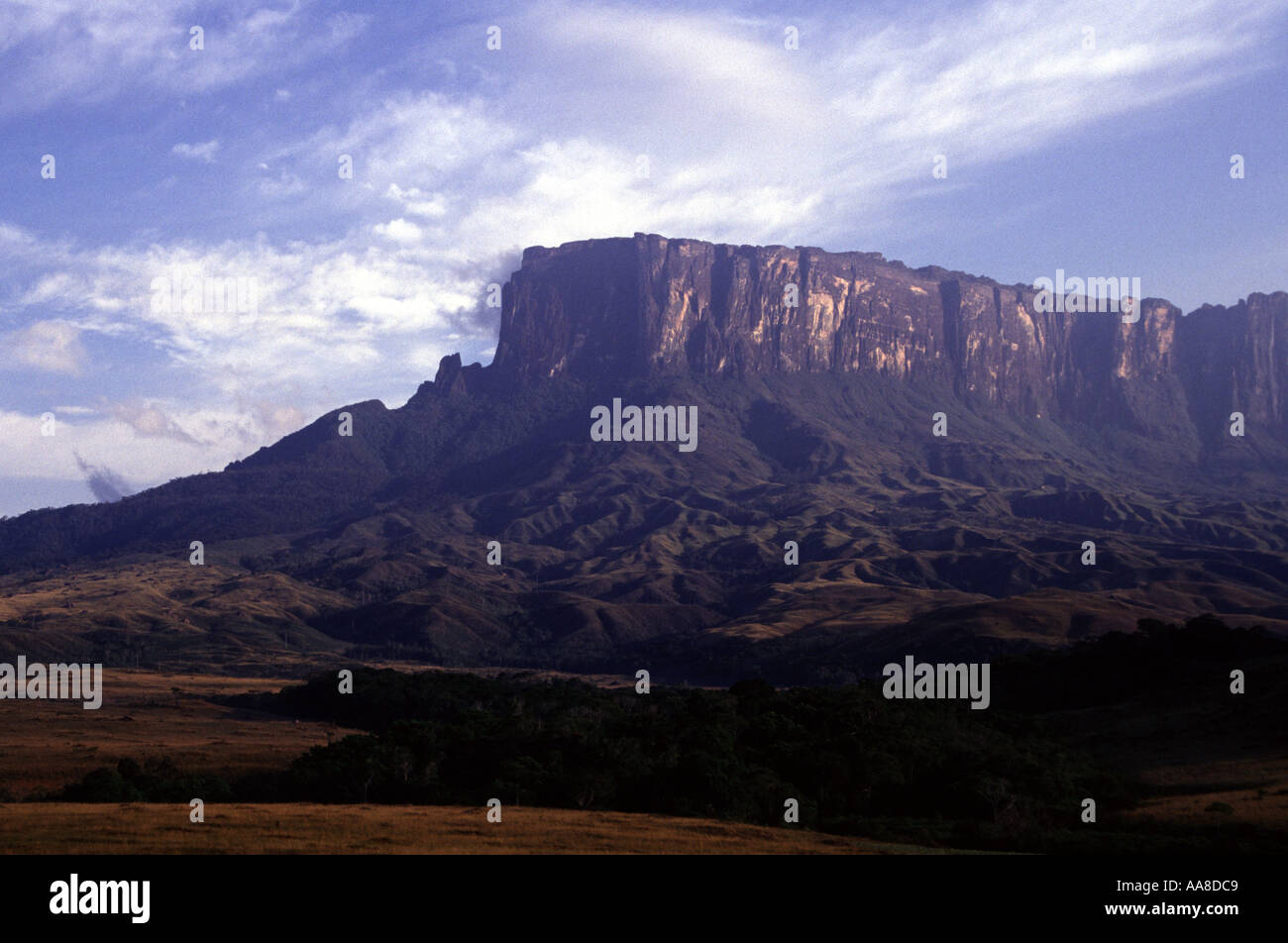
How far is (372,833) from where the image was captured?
46.8 m

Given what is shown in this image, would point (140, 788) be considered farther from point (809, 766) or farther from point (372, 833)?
point (809, 766)

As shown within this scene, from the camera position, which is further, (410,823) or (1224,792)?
(1224,792)

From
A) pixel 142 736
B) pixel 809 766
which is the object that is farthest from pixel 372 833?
pixel 142 736

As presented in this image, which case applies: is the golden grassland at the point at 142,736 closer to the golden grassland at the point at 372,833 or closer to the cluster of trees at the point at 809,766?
the cluster of trees at the point at 809,766

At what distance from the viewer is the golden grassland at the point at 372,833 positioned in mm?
42156

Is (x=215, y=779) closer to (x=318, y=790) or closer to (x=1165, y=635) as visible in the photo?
(x=318, y=790)

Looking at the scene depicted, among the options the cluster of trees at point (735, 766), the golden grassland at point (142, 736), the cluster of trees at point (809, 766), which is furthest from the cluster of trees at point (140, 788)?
the golden grassland at point (142, 736)

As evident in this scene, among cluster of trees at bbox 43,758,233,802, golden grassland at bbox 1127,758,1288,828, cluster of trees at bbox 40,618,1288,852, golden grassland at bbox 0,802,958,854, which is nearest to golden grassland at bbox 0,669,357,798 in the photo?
cluster of trees at bbox 43,758,233,802

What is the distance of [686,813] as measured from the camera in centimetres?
6272

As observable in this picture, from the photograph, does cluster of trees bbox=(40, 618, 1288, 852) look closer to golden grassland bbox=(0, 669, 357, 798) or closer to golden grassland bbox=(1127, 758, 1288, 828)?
golden grassland bbox=(1127, 758, 1288, 828)

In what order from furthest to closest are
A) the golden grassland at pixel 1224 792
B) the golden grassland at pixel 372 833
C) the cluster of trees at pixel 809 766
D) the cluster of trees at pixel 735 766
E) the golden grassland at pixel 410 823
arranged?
the cluster of trees at pixel 735 766
the cluster of trees at pixel 809 766
the golden grassland at pixel 1224 792
the golden grassland at pixel 410 823
the golden grassland at pixel 372 833

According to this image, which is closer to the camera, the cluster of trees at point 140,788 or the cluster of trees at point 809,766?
the cluster of trees at point 809,766
